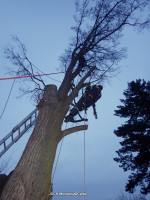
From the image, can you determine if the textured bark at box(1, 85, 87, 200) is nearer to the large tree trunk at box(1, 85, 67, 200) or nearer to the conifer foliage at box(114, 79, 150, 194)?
the large tree trunk at box(1, 85, 67, 200)

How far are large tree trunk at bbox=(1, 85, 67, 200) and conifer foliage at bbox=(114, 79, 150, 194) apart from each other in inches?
364

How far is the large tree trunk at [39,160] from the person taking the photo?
2293 millimetres

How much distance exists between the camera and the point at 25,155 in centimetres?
271

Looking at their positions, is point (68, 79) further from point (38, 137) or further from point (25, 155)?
point (25, 155)

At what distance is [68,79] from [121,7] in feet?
15.3

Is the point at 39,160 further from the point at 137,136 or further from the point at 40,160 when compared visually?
the point at 137,136

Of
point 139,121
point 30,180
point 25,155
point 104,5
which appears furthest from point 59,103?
point 139,121

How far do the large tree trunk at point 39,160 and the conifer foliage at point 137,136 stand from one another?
9.26 meters

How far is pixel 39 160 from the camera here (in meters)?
2.62

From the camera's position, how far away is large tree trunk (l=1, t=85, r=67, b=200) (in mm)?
2293

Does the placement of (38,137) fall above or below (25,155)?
above

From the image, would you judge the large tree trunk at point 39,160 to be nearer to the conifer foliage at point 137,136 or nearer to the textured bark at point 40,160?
the textured bark at point 40,160

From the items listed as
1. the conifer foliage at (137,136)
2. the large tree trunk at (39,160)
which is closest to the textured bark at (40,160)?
the large tree trunk at (39,160)

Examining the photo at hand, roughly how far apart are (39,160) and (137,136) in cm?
1018
